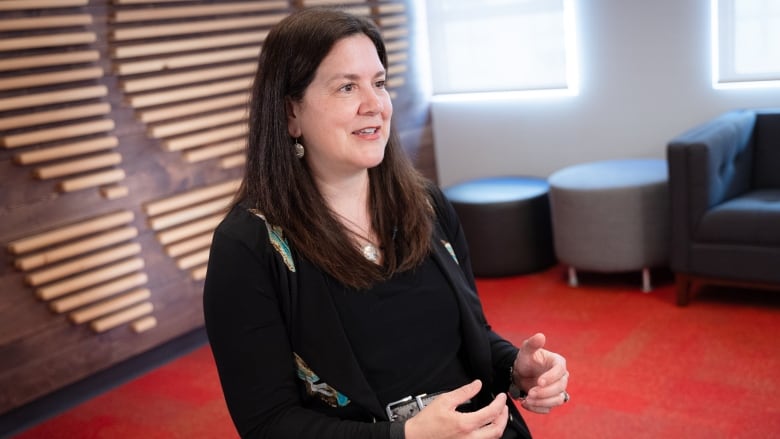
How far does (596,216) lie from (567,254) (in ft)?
0.93

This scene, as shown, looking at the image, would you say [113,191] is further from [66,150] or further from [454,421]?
[454,421]

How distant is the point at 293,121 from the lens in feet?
5.57

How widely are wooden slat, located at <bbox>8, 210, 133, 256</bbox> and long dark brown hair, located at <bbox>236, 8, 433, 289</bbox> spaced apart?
2193 mm

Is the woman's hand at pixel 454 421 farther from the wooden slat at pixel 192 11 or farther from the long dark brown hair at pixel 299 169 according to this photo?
the wooden slat at pixel 192 11

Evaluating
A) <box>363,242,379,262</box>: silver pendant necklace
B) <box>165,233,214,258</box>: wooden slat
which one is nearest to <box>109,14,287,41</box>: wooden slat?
<box>165,233,214,258</box>: wooden slat

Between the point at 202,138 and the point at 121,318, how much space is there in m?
0.93

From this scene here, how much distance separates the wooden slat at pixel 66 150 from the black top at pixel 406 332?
238cm

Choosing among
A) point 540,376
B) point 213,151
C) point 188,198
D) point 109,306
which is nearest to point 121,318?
point 109,306

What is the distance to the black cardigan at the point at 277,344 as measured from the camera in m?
1.52

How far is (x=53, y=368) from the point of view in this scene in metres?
3.75

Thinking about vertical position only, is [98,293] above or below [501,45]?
below

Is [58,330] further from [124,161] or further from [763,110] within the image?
[763,110]

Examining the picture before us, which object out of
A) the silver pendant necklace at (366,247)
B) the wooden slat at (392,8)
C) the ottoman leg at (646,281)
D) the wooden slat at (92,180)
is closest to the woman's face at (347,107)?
the silver pendant necklace at (366,247)

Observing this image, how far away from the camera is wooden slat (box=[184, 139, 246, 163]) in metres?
4.20
